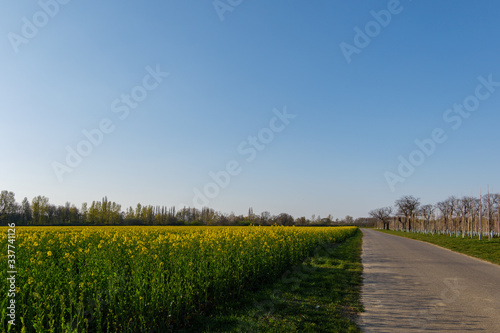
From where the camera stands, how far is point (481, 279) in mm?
9320

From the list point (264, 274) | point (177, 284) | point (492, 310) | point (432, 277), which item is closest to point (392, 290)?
point (492, 310)

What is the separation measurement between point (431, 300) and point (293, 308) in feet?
11.1

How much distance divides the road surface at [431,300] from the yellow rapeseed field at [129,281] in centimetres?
302

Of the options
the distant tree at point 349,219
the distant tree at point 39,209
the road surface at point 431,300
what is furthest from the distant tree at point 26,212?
the distant tree at point 349,219

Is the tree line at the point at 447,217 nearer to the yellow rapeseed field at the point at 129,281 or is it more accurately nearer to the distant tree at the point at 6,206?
the yellow rapeseed field at the point at 129,281

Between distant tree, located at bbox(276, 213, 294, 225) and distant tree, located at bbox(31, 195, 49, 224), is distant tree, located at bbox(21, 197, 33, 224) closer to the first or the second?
distant tree, located at bbox(31, 195, 49, 224)

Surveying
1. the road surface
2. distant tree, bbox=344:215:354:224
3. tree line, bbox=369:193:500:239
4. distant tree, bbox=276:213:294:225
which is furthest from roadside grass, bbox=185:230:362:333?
distant tree, bbox=344:215:354:224

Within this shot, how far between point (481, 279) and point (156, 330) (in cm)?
1017

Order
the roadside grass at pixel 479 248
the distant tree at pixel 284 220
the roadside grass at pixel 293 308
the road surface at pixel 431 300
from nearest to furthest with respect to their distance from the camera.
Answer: the roadside grass at pixel 293 308 < the road surface at pixel 431 300 < the roadside grass at pixel 479 248 < the distant tree at pixel 284 220

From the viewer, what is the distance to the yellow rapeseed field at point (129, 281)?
3.73 m

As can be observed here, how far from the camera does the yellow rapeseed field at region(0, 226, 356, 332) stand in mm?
3729

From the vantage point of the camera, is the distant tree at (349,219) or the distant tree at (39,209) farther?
the distant tree at (349,219)

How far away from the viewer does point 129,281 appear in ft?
16.6

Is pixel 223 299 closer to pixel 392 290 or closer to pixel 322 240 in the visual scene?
pixel 392 290
